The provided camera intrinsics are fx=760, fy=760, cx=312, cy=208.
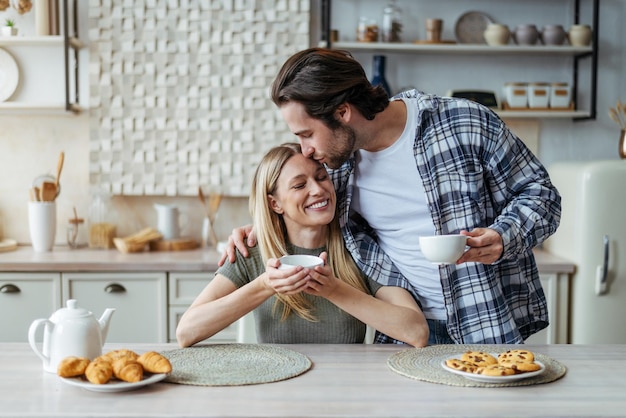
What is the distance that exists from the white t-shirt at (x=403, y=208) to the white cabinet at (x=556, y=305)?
132cm

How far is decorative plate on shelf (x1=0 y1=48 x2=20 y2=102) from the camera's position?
3.66m

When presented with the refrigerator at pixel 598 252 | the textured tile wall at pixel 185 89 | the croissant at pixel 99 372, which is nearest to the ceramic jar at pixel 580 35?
the refrigerator at pixel 598 252

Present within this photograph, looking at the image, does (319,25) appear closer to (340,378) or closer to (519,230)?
(519,230)

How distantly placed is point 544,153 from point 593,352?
213 cm

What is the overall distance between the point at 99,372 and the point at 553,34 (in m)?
2.87

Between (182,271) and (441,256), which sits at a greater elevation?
(441,256)

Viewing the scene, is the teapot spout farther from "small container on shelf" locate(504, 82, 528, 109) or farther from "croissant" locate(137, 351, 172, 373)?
"small container on shelf" locate(504, 82, 528, 109)

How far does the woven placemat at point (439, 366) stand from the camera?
1611 millimetres

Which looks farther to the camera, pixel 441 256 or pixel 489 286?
pixel 489 286

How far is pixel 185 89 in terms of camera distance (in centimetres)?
372

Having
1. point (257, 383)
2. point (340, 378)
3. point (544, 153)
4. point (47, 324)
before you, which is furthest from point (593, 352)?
point (544, 153)

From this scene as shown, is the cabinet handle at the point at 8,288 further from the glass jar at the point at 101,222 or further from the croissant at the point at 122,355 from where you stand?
the croissant at the point at 122,355

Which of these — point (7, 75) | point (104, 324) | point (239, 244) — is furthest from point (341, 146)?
point (7, 75)

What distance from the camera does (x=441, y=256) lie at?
68.5 inches
